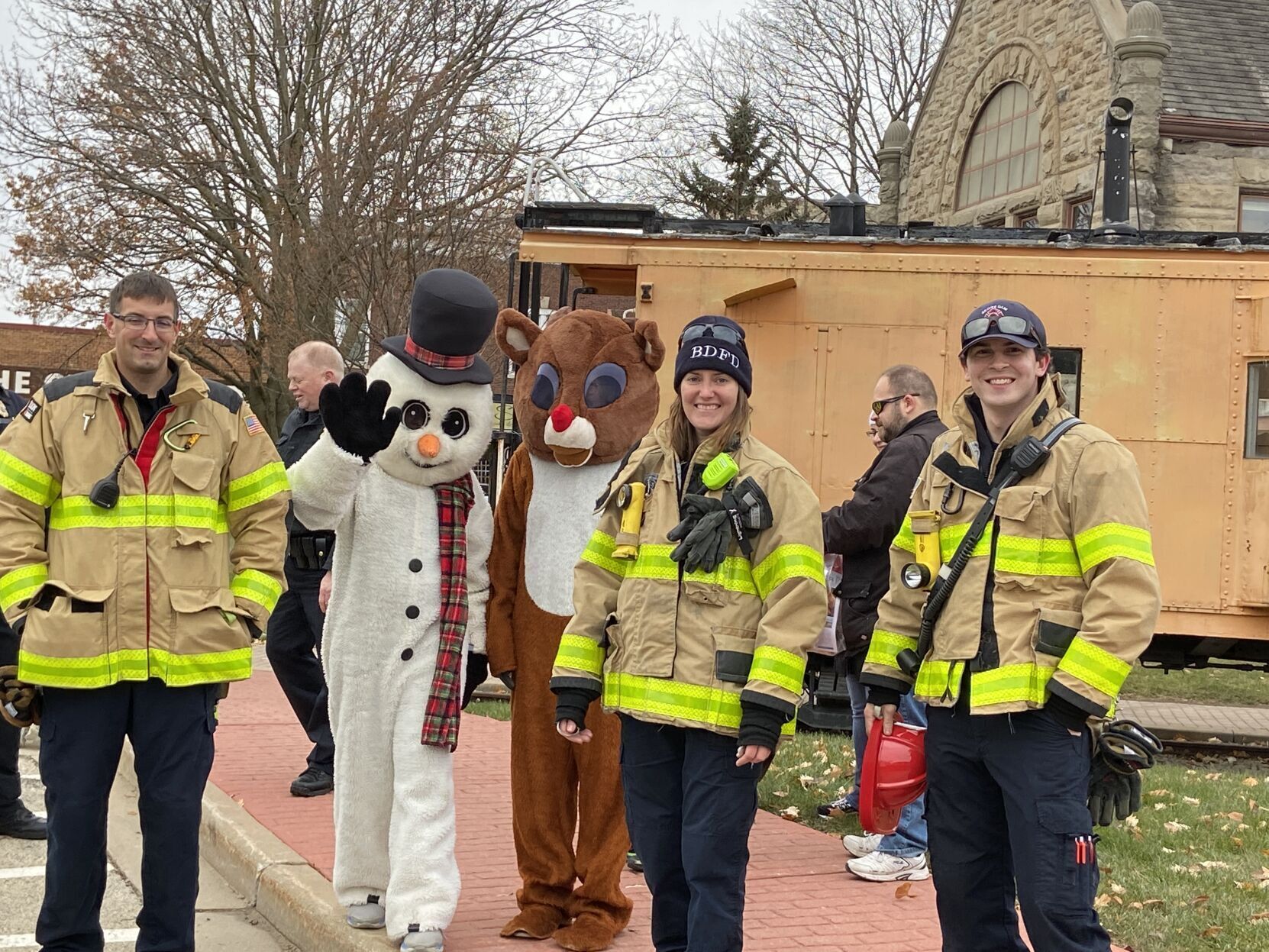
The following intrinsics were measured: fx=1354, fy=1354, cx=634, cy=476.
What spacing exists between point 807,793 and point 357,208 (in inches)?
395

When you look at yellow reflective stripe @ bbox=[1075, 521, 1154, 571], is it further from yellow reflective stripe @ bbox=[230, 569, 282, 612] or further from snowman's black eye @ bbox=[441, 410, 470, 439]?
yellow reflective stripe @ bbox=[230, 569, 282, 612]

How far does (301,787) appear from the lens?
6.57m

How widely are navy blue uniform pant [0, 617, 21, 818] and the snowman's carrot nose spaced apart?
2813 millimetres

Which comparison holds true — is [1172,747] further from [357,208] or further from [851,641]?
[357,208]

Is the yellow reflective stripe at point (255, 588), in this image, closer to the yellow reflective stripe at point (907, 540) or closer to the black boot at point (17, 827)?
the yellow reflective stripe at point (907, 540)

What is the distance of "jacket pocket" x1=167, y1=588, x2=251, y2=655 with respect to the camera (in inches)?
155

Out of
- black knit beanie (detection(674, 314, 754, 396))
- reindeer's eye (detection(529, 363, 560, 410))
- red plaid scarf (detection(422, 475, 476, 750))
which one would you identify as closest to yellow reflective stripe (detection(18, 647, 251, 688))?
red plaid scarf (detection(422, 475, 476, 750))

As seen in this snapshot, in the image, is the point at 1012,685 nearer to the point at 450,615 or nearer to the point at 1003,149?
the point at 450,615

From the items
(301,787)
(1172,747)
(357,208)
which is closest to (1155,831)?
(1172,747)

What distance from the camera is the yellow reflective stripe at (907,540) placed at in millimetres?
3656

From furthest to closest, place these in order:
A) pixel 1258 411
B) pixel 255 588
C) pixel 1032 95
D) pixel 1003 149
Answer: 1. pixel 1003 149
2. pixel 1032 95
3. pixel 1258 411
4. pixel 255 588

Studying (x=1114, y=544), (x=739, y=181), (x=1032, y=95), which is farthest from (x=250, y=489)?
(x=739, y=181)

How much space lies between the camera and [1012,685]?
10.6 ft

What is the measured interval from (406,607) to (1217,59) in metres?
19.2
